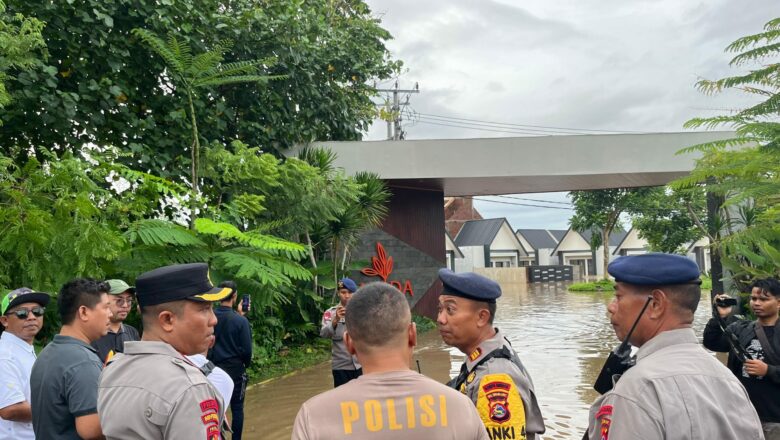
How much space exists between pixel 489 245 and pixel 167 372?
56.8 meters

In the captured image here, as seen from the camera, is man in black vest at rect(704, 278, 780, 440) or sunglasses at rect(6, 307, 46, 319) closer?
sunglasses at rect(6, 307, 46, 319)

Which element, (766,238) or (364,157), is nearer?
(766,238)

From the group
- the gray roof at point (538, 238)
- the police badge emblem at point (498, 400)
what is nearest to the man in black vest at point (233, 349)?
the police badge emblem at point (498, 400)

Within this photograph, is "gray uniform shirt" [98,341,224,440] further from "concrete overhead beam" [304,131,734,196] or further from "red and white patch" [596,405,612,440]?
"concrete overhead beam" [304,131,734,196]

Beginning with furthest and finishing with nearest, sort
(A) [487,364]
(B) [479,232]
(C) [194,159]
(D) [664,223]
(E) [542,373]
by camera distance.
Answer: (B) [479,232], (D) [664,223], (C) [194,159], (E) [542,373], (A) [487,364]

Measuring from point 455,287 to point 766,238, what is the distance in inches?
316

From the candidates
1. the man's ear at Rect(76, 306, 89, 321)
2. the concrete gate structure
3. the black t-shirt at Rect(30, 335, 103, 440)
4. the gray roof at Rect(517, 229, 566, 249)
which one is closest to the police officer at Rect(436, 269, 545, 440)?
the black t-shirt at Rect(30, 335, 103, 440)

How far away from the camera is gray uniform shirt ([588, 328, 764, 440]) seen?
1.93 m

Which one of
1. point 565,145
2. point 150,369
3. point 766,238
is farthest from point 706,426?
point 565,145

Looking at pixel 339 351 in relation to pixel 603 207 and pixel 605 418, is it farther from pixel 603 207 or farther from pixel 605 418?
pixel 603 207

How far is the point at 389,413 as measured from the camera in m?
1.88

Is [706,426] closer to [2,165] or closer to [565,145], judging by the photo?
[2,165]

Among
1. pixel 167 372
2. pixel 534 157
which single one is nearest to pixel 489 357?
pixel 167 372

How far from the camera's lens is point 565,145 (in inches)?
625
